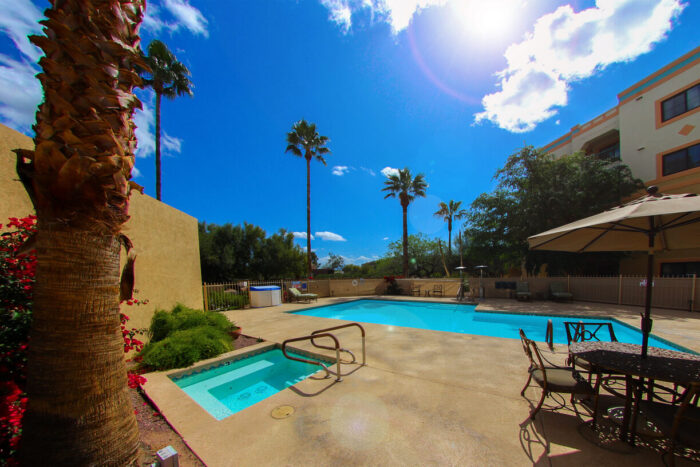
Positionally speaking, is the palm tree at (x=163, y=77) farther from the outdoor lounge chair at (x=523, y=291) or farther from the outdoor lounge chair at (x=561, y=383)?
the outdoor lounge chair at (x=523, y=291)

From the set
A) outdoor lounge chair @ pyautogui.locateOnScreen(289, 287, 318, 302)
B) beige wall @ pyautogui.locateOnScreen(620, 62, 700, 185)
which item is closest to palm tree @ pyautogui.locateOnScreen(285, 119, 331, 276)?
outdoor lounge chair @ pyautogui.locateOnScreen(289, 287, 318, 302)

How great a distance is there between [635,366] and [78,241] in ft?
15.7

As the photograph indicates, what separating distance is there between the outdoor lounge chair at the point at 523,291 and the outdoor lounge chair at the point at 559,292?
96 cm

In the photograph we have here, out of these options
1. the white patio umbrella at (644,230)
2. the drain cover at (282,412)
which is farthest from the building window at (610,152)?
the drain cover at (282,412)

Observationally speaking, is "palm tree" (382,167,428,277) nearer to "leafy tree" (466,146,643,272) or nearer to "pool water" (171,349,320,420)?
"leafy tree" (466,146,643,272)

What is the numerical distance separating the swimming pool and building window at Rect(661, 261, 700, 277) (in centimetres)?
979

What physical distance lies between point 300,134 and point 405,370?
19.3 metres

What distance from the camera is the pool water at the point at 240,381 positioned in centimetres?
430

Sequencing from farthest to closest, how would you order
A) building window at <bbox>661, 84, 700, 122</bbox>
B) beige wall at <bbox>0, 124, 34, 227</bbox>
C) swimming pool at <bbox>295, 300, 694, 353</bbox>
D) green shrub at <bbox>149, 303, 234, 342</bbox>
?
1. building window at <bbox>661, 84, 700, 122</bbox>
2. swimming pool at <bbox>295, 300, 694, 353</bbox>
3. green shrub at <bbox>149, 303, 234, 342</bbox>
4. beige wall at <bbox>0, 124, 34, 227</bbox>

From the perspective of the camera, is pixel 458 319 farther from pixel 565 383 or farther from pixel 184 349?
pixel 184 349

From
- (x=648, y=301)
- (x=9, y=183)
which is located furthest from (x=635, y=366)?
(x=9, y=183)

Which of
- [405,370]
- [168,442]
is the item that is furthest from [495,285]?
[168,442]

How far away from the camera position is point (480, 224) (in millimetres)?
17719

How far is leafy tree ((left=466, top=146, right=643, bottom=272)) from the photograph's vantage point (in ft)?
47.5
